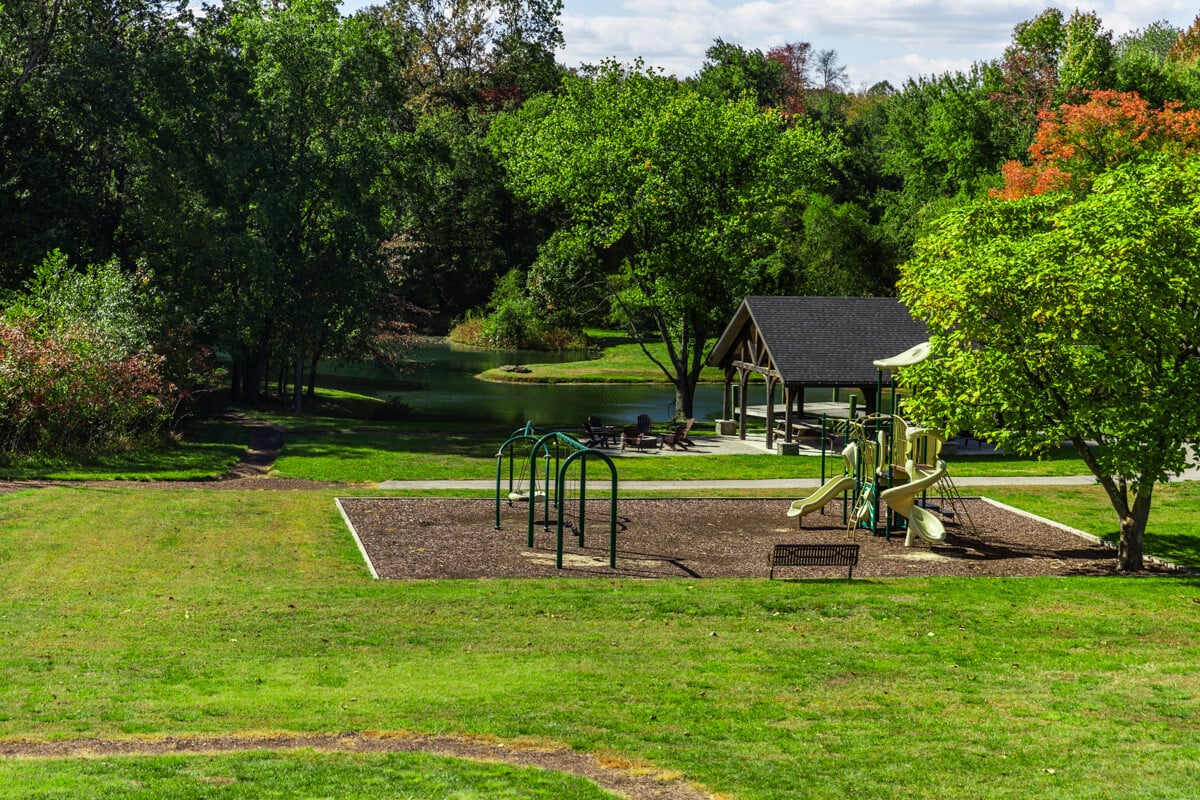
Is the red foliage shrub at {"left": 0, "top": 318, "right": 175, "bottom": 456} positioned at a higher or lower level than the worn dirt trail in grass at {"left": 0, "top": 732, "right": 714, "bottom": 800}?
higher

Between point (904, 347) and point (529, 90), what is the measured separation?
5325 centimetres

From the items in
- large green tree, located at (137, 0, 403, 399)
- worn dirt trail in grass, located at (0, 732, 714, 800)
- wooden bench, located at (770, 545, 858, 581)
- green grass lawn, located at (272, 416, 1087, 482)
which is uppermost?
large green tree, located at (137, 0, 403, 399)

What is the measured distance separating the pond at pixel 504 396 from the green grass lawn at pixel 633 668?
27.0 m

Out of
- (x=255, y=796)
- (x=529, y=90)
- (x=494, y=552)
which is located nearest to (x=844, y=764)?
(x=255, y=796)

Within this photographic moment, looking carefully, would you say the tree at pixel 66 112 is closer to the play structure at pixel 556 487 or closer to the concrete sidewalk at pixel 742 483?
the play structure at pixel 556 487

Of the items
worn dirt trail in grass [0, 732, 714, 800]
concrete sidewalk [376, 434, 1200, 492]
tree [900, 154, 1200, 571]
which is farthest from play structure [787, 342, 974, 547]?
worn dirt trail in grass [0, 732, 714, 800]

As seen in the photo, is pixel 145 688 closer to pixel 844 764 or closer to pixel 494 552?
pixel 844 764

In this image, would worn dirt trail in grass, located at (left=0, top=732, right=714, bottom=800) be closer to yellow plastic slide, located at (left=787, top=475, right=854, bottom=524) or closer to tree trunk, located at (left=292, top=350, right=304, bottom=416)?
yellow plastic slide, located at (left=787, top=475, right=854, bottom=524)

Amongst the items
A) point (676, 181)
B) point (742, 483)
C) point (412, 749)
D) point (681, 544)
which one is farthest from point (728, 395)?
point (412, 749)

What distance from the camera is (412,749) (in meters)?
11.1

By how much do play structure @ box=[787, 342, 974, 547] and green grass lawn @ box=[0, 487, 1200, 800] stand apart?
341 cm

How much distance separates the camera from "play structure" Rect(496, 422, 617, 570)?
1991cm

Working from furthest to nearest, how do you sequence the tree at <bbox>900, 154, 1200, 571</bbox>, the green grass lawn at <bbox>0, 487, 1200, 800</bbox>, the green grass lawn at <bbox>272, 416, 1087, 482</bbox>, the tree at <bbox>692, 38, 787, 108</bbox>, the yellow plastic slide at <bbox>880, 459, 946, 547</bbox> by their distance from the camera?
the tree at <bbox>692, 38, 787, 108</bbox> → the green grass lawn at <bbox>272, 416, 1087, 482</bbox> → the yellow plastic slide at <bbox>880, 459, 946, 547</bbox> → the tree at <bbox>900, 154, 1200, 571</bbox> → the green grass lawn at <bbox>0, 487, 1200, 800</bbox>

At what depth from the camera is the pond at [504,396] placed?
48.7 metres
